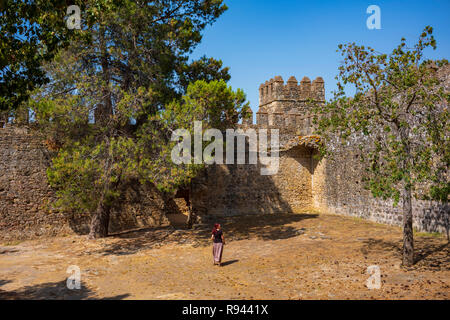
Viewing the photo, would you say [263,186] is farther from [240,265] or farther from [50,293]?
[50,293]

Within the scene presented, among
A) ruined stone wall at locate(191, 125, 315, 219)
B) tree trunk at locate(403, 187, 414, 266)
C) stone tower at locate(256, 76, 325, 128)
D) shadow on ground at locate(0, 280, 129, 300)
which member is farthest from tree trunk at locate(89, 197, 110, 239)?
stone tower at locate(256, 76, 325, 128)

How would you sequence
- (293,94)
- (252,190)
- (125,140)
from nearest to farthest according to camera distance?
(125,140)
(252,190)
(293,94)

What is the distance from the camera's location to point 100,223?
47.9 ft

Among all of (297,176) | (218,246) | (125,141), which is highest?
(125,141)

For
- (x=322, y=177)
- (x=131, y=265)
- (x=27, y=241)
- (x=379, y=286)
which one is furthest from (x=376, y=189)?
(x=27, y=241)

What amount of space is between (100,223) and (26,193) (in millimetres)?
3265

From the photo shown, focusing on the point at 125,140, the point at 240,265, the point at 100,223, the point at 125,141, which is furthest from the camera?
the point at 100,223

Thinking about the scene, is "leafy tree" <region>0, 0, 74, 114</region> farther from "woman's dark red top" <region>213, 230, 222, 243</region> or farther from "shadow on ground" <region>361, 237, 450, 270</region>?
"shadow on ground" <region>361, 237, 450, 270</region>

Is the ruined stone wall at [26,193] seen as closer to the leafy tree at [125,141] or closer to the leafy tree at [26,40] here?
the leafy tree at [125,141]

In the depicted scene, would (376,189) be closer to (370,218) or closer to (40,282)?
(370,218)

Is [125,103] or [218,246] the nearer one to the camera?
[218,246]

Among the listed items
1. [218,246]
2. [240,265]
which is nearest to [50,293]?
[218,246]

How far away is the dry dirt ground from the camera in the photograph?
7551 mm

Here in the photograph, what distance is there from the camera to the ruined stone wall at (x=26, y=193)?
14531 millimetres
